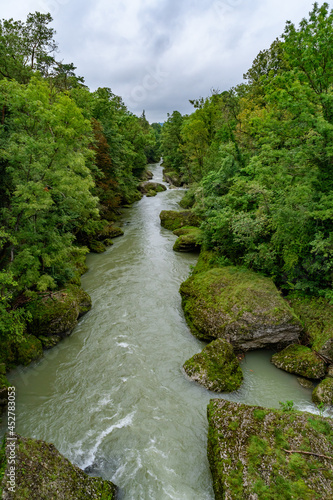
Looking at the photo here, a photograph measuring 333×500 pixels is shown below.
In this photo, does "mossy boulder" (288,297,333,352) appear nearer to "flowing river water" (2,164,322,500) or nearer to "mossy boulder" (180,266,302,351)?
"mossy boulder" (180,266,302,351)

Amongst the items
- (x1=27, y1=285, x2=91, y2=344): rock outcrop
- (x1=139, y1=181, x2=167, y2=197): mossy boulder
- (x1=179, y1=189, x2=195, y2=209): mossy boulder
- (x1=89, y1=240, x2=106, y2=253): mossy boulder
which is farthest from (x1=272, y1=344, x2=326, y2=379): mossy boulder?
(x1=139, y1=181, x2=167, y2=197): mossy boulder

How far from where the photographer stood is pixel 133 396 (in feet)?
27.1

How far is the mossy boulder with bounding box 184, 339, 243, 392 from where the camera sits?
27.5 feet

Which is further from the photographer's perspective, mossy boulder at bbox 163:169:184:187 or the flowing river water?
mossy boulder at bbox 163:169:184:187

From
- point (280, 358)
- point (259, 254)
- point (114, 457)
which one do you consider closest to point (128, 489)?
point (114, 457)

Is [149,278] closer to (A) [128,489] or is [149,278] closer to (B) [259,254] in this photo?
(B) [259,254]

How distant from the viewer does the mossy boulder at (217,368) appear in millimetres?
8383

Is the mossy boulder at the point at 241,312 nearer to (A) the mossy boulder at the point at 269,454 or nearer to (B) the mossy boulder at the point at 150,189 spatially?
(A) the mossy boulder at the point at 269,454

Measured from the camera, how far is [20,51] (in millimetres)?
19703

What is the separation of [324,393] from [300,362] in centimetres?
125

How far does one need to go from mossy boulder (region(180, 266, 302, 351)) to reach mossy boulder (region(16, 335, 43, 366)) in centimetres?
628

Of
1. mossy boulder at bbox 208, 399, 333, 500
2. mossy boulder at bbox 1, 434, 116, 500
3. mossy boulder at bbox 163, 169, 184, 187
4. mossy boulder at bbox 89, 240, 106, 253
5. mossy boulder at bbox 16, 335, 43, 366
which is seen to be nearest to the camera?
mossy boulder at bbox 1, 434, 116, 500

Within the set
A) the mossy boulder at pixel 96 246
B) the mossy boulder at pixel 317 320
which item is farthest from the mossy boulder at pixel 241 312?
the mossy boulder at pixel 96 246

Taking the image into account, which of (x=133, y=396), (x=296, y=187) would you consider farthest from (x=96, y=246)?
(x=296, y=187)
